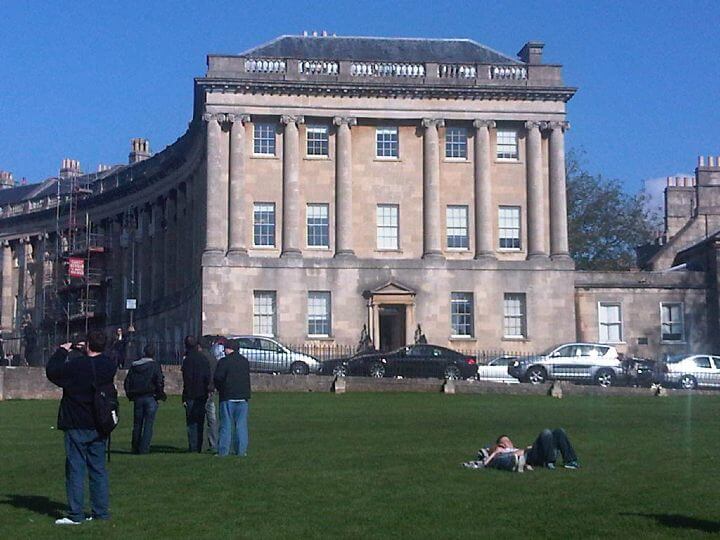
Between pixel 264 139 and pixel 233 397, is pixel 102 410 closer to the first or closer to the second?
pixel 233 397

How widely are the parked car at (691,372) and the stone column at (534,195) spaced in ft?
43.2

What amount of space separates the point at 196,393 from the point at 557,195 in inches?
1694

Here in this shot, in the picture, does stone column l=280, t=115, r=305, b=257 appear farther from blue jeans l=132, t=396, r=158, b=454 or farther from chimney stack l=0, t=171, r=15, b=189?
chimney stack l=0, t=171, r=15, b=189

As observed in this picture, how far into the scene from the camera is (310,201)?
61.4 m

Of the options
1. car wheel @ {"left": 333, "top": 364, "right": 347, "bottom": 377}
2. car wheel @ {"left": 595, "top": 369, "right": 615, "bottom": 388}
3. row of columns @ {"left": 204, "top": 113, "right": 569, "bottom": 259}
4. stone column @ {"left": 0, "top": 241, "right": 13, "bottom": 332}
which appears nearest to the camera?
car wheel @ {"left": 595, "top": 369, "right": 615, "bottom": 388}

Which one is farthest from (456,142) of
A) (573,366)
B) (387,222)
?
(573,366)

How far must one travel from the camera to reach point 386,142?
62.9m

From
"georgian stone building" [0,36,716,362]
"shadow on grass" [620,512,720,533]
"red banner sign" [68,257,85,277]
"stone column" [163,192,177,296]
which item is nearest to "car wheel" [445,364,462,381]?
"georgian stone building" [0,36,716,362]

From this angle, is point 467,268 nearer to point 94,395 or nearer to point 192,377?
point 192,377

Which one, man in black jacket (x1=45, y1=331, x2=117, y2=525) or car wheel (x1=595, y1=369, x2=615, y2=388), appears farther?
car wheel (x1=595, y1=369, x2=615, y2=388)

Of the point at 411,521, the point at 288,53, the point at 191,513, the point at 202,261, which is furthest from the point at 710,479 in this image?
the point at 288,53

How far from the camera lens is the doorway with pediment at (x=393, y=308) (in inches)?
2388

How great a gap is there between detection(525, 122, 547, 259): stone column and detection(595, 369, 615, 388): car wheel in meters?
14.4

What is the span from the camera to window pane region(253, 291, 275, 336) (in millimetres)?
60000
